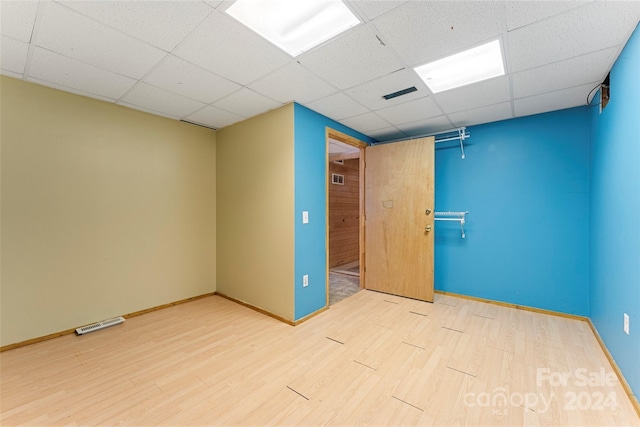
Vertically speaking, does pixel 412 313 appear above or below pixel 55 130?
below

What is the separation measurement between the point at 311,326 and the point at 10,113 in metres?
3.36

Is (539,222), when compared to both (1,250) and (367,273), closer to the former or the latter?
(367,273)

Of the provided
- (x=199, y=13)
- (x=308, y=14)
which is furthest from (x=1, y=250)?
(x=308, y=14)

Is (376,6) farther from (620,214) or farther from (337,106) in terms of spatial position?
(620,214)

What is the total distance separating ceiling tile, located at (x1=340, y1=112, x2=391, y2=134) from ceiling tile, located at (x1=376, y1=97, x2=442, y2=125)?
92mm

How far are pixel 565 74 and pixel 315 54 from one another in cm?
208

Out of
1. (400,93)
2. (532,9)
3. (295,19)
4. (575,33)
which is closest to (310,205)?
(400,93)

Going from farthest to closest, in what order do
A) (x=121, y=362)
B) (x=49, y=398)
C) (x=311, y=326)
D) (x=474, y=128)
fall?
(x=474, y=128), (x=311, y=326), (x=121, y=362), (x=49, y=398)

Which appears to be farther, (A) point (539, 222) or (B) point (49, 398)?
(A) point (539, 222)

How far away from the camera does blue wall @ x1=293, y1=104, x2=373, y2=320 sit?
2811 mm

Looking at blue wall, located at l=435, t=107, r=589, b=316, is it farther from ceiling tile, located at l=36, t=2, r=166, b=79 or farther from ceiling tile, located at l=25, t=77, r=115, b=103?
ceiling tile, located at l=25, t=77, r=115, b=103

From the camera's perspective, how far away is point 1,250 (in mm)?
2205

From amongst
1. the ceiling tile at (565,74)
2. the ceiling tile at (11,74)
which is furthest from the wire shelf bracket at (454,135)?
the ceiling tile at (11,74)

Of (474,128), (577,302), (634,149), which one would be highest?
(474,128)
